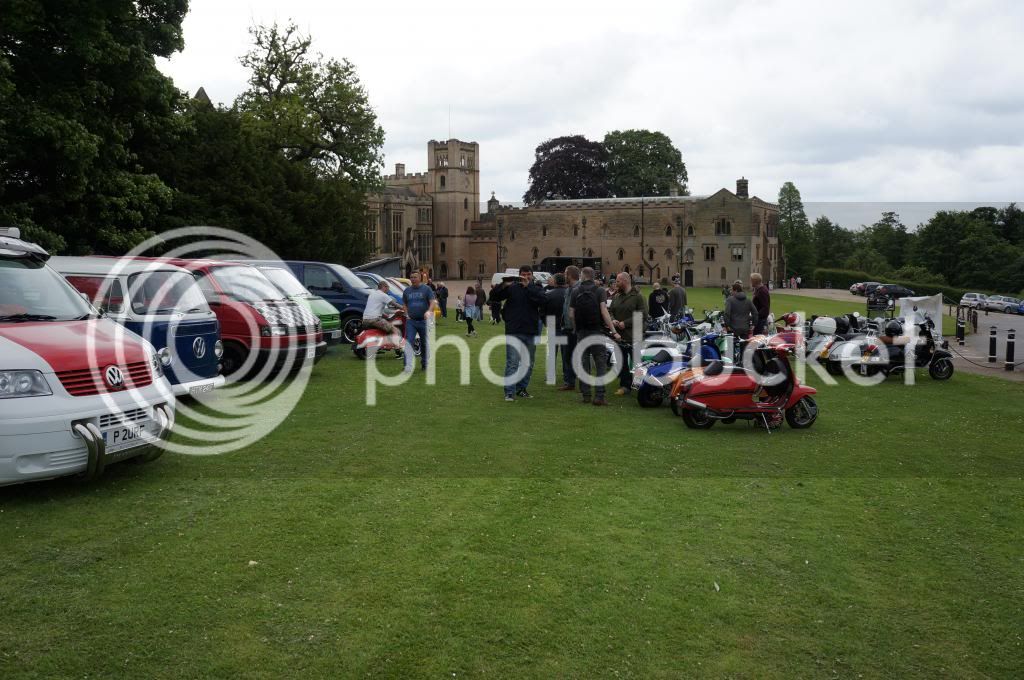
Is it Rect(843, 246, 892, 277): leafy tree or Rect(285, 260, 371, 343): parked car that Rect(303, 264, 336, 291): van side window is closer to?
Rect(285, 260, 371, 343): parked car

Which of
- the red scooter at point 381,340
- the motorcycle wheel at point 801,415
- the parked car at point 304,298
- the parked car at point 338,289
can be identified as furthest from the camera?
the parked car at point 338,289

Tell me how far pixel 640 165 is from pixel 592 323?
93866 mm

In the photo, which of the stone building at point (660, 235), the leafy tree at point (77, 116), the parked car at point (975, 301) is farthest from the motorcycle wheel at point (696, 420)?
the stone building at point (660, 235)

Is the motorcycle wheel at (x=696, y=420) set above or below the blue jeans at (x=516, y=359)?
below

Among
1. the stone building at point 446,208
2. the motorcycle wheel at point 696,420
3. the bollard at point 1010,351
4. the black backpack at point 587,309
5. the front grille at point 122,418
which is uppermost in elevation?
the stone building at point 446,208

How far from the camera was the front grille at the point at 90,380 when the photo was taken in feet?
22.1

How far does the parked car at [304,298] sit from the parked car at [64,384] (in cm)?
628

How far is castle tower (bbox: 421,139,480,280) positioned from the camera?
108 meters

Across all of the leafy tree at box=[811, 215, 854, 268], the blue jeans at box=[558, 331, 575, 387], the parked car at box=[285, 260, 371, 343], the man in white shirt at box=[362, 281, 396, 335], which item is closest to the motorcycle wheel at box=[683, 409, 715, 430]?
the blue jeans at box=[558, 331, 575, 387]

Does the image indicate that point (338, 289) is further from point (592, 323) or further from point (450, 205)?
point (450, 205)

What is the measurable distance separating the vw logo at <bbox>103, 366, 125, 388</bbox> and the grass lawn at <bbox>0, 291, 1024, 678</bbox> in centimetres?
95

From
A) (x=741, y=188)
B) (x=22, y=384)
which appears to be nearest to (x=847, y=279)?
(x=741, y=188)

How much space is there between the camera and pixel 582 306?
39.7 ft

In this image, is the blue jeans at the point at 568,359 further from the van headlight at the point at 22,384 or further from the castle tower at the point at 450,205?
the castle tower at the point at 450,205
